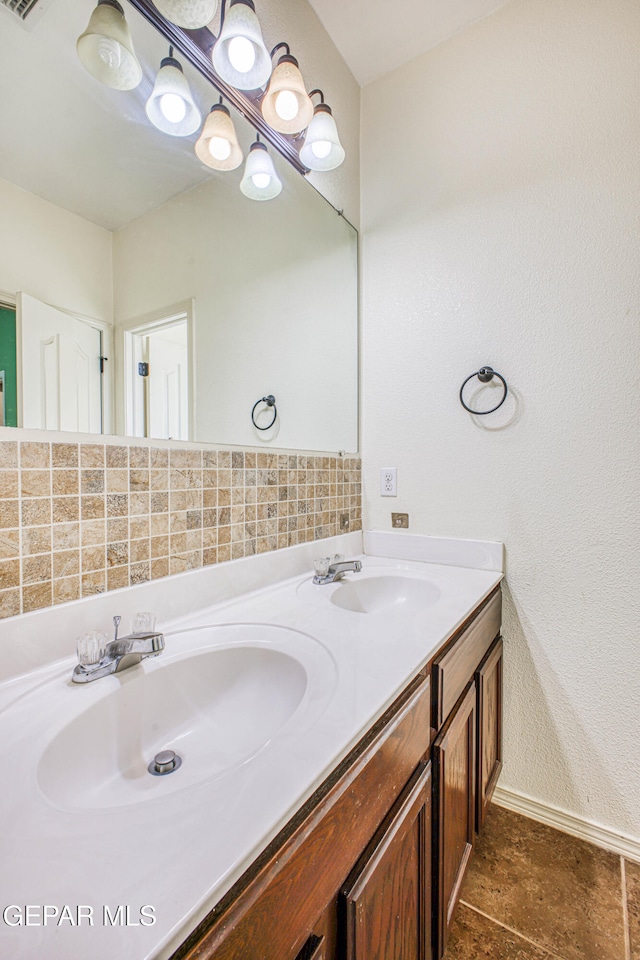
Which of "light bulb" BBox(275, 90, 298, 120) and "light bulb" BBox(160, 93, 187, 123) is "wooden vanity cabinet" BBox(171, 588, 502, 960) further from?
"light bulb" BBox(275, 90, 298, 120)

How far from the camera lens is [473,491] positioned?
1.40 m

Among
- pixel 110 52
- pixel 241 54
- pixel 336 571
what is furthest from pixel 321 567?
pixel 241 54

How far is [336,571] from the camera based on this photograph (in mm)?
1230

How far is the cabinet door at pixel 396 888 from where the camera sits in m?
0.52

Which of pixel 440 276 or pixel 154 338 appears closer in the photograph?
pixel 154 338

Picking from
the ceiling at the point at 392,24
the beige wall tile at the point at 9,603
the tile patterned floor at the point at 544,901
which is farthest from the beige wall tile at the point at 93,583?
the ceiling at the point at 392,24

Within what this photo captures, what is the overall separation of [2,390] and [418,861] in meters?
1.05

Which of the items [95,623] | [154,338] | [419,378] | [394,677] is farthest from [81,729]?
[419,378]

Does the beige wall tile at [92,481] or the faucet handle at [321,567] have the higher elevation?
the beige wall tile at [92,481]

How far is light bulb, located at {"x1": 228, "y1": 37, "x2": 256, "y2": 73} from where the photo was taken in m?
1.02

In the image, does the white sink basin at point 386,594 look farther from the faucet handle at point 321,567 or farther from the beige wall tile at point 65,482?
the beige wall tile at point 65,482

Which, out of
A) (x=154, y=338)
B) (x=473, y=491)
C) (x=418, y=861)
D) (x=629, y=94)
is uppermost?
(x=629, y=94)

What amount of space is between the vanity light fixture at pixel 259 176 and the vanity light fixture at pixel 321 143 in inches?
5.8

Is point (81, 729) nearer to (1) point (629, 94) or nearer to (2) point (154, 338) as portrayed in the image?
(2) point (154, 338)
